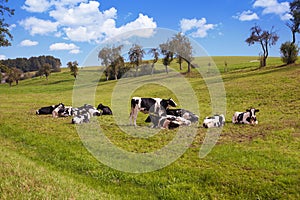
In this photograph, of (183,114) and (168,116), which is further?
(183,114)

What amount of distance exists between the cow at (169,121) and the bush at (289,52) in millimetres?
39099

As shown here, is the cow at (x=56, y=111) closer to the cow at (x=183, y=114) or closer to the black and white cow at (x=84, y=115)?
the black and white cow at (x=84, y=115)

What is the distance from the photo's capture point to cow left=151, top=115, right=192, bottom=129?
13.9m

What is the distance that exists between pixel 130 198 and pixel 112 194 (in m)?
0.56

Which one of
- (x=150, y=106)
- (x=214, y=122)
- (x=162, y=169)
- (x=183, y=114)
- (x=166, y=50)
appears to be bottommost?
(x=162, y=169)

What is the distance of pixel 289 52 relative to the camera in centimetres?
4550

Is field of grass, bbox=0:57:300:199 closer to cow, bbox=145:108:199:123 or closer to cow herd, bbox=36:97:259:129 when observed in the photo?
cow herd, bbox=36:97:259:129

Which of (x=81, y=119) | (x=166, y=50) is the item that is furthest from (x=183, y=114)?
(x=166, y=50)

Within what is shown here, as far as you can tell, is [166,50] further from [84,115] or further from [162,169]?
[162,169]

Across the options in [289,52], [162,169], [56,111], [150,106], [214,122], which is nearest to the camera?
[162,169]

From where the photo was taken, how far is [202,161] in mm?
8867

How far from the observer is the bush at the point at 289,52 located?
147 feet

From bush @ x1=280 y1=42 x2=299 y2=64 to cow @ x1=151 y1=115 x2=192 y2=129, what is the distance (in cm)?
3910

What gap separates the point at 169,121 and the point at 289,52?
40.6 m
